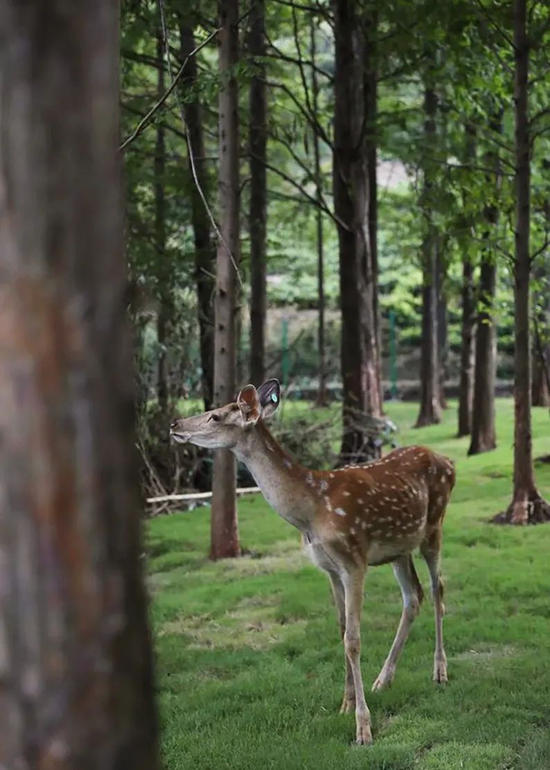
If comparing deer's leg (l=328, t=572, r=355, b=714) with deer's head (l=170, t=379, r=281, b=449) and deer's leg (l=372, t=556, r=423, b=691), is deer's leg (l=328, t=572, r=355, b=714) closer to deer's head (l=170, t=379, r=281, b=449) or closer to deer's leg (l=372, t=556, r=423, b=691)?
deer's leg (l=372, t=556, r=423, b=691)

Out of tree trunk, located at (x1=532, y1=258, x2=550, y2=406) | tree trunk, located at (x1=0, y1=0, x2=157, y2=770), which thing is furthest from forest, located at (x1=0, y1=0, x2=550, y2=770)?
tree trunk, located at (x1=532, y1=258, x2=550, y2=406)

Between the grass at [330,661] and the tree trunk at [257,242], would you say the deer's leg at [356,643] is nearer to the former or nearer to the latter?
the grass at [330,661]

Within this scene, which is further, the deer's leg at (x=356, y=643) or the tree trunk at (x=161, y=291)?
the tree trunk at (x=161, y=291)

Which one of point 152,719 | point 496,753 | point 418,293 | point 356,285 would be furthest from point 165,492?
point 418,293

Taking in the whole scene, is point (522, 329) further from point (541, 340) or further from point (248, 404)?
point (248, 404)

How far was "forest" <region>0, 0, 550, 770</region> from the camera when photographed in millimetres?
1459

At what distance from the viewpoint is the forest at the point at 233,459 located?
146 cm

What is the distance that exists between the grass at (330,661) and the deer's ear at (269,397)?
59.2 inches

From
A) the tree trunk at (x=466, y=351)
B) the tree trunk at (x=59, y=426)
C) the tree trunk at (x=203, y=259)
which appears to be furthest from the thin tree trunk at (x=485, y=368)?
the tree trunk at (x=59, y=426)

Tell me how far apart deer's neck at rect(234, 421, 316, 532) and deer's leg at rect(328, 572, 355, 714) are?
44 centimetres

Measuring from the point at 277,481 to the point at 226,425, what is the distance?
38 centimetres

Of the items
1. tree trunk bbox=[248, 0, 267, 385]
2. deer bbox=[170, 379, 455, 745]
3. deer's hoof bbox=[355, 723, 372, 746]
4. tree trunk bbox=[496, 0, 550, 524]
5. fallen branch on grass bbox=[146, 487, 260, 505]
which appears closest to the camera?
deer's hoof bbox=[355, 723, 372, 746]

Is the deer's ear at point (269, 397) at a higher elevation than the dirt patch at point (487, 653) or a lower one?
higher

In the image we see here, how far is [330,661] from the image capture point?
19.6ft
